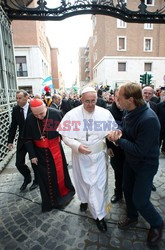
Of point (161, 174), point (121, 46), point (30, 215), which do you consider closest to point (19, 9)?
point (30, 215)

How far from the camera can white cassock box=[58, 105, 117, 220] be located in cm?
239

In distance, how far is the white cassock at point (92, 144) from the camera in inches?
94.3

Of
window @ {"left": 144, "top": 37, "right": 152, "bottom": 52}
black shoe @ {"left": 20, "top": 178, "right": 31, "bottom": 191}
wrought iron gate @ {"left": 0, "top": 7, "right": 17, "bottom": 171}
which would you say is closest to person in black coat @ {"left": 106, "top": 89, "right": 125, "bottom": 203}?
black shoe @ {"left": 20, "top": 178, "right": 31, "bottom": 191}

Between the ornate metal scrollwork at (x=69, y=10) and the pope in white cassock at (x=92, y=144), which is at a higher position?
the ornate metal scrollwork at (x=69, y=10)

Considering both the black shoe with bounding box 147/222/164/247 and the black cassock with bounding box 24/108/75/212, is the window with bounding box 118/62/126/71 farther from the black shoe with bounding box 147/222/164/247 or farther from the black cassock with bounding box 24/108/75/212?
the black shoe with bounding box 147/222/164/247

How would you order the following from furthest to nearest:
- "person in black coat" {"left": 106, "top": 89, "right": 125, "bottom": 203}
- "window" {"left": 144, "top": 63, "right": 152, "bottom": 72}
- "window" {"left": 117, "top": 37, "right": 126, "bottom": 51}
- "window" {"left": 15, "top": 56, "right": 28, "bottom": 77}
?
"window" {"left": 144, "top": 63, "right": 152, "bottom": 72}, "window" {"left": 117, "top": 37, "right": 126, "bottom": 51}, "window" {"left": 15, "top": 56, "right": 28, "bottom": 77}, "person in black coat" {"left": 106, "top": 89, "right": 125, "bottom": 203}

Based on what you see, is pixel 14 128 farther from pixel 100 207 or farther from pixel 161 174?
pixel 161 174

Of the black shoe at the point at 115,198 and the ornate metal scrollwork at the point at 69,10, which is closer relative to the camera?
the black shoe at the point at 115,198

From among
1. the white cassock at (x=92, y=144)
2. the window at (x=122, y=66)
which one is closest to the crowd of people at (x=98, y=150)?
the white cassock at (x=92, y=144)

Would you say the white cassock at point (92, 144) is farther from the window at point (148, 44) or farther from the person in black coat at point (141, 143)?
the window at point (148, 44)

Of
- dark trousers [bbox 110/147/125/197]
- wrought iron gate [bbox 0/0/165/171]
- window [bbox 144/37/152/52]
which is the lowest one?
dark trousers [bbox 110/147/125/197]

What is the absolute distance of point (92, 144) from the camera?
242cm

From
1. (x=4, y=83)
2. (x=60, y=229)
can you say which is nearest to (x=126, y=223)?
(x=60, y=229)

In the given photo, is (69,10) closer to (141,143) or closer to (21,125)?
(21,125)
